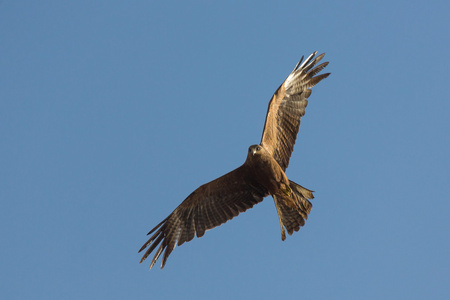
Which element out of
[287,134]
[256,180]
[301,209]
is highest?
[287,134]

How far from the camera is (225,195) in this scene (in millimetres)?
9797

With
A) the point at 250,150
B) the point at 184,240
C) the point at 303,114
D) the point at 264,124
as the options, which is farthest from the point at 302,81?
the point at 184,240

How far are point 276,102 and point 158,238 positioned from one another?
3.36m

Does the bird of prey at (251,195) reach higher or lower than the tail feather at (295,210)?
higher

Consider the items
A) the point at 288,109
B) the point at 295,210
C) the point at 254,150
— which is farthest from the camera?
the point at 288,109

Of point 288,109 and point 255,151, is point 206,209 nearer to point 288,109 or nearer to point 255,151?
point 255,151

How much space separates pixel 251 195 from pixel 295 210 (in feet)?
2.84

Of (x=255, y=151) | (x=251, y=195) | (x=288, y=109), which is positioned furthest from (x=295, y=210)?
(x=288, y=109)

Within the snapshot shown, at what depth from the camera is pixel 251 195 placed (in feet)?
32.0

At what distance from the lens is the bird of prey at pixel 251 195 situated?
30.8 ft

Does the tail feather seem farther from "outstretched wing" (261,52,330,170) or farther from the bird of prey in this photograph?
"outstretched wing" (261,52,330,170)

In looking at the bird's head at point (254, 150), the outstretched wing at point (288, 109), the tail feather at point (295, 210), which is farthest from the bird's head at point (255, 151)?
the tail feather at point (295, 210)

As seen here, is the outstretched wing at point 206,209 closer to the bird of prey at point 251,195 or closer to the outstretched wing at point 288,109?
the bird of prey at point 251,195

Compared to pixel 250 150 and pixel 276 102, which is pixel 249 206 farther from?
pixel 276 102
